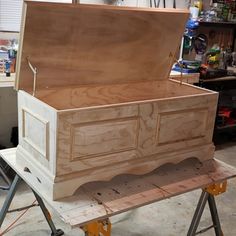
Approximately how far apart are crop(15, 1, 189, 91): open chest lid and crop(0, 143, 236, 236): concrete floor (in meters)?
0.99

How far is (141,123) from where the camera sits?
140 cm

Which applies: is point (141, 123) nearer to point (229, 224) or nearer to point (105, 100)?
point (105, 100)

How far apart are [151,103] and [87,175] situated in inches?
14.3

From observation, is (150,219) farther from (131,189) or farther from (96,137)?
(96,137)

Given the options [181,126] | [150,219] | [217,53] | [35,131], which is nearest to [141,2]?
[217,53]

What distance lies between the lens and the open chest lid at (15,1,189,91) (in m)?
1.31

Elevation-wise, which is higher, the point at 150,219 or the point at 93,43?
the point at 93,43

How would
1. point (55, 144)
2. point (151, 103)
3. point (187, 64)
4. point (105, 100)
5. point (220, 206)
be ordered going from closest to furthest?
point (55, 144), point (151, 103), point (105, 100), point (220, 206), point (187, 64)

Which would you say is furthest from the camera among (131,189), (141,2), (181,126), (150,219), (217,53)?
(217,53)

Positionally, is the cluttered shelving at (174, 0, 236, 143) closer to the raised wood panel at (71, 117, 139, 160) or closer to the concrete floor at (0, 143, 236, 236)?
the concrete floor at (0, 143, 236, 236)

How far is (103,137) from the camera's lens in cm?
132

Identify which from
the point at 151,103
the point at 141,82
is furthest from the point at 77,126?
the point at 141,82

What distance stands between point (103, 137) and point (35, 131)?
0.85 ft

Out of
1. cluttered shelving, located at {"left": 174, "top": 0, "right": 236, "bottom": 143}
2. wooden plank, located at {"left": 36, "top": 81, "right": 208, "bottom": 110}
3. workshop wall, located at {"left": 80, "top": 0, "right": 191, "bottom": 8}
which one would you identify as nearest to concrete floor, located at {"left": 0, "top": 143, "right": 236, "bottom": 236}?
wooden plank, located at {"left": 36, "top": 81, "right": 208, "bottom": 110}
